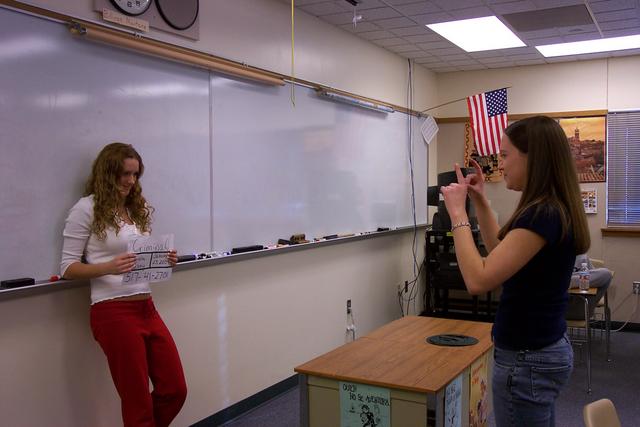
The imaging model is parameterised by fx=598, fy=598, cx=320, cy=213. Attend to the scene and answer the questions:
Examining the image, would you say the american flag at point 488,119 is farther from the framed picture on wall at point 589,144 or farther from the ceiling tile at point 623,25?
the ceiling tile at point 623,25

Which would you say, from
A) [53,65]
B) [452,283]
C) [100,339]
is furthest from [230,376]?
[452,283]

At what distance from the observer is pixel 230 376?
12.4 ft

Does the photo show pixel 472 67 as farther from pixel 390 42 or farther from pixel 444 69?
pixel 390 42

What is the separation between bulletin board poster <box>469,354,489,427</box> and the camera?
8.41ft

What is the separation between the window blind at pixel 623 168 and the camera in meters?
6.38

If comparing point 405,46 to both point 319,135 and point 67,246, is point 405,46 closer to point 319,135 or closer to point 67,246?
point 319,135

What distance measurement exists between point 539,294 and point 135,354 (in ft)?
5.97

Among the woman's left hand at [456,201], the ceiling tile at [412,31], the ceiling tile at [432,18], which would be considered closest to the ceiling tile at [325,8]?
the ceiling tile at [432,18]

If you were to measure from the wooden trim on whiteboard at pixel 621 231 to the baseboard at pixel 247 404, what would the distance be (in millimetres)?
3993

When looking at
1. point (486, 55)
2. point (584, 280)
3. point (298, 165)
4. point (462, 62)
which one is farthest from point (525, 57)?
point (298, 165)

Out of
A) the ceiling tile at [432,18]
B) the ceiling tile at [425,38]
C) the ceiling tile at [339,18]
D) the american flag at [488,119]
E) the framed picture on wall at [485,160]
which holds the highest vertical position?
the ceiling tile at [425,38]

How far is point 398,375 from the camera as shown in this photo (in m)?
2.22

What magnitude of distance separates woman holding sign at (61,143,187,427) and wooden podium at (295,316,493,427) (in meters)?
0.83

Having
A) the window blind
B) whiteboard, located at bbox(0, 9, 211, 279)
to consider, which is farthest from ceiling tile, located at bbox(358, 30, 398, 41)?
the window blind
